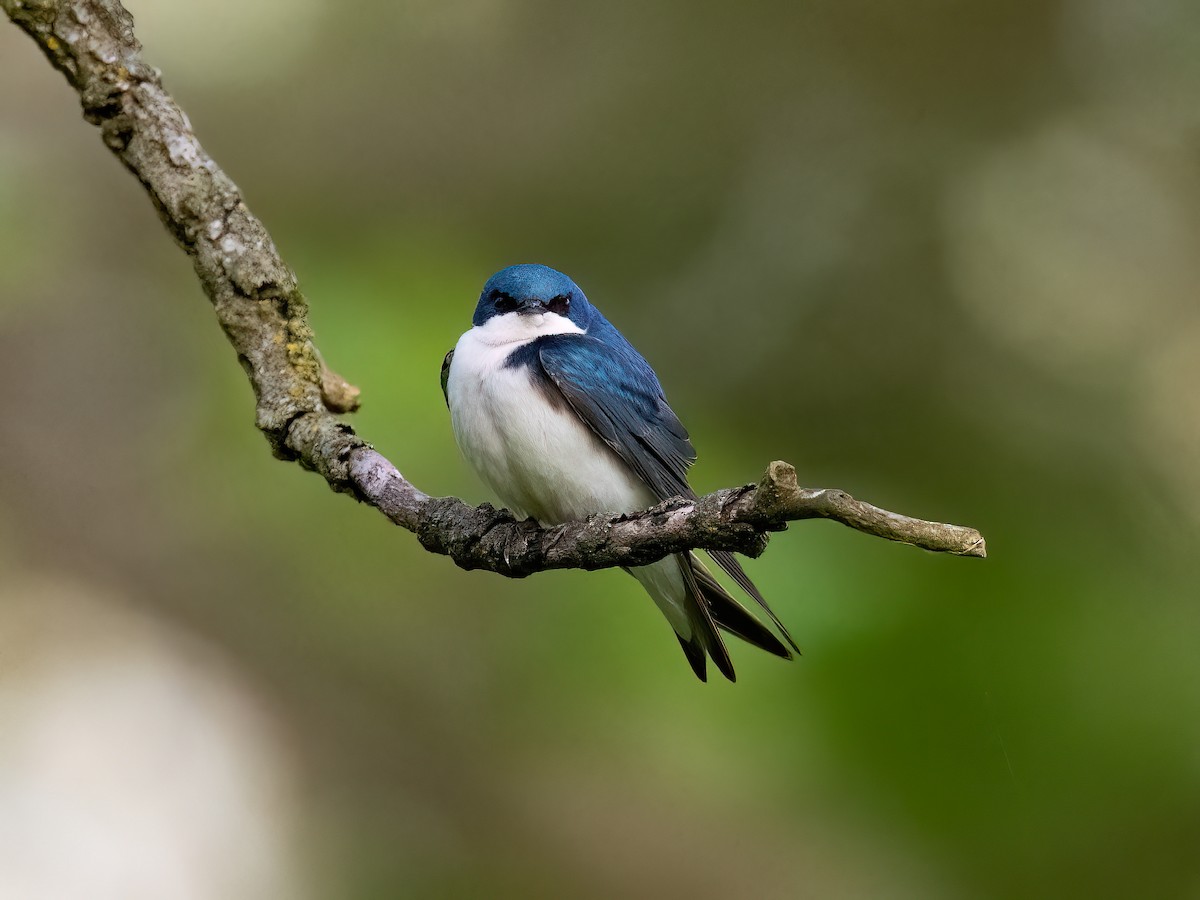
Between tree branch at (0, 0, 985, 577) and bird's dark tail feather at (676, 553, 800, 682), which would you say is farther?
bird's dark tail feather at (676, 553, 800, 682)

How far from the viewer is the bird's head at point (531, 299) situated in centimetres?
238

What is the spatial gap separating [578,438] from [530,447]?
105 mm

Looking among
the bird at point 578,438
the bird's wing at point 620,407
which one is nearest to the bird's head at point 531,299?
the bird at point 578,438

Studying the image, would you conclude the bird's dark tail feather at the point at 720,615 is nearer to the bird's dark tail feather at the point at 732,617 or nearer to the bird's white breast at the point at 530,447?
the bird's dark tail feather at the point at 732,617

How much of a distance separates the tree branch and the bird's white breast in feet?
0.72

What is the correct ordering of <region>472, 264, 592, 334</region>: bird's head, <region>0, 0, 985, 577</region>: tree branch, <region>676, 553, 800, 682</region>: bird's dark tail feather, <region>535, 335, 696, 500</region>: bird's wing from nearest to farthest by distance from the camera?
<region>0, 0, 985, 577</region>: tree branch, <region>676, 553, 800, 682</region>: bird's dark tail feather, <region>535, 335, 696, 500</region>: bird's wing, <region>472, 264, 592, 334</region>: bird's head

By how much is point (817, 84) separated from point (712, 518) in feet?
8.67

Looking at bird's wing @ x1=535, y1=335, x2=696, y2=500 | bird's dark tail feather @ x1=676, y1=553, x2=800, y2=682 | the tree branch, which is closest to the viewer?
the tree branch

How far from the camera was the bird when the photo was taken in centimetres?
215

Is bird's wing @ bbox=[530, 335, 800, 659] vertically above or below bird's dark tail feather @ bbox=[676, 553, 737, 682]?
above

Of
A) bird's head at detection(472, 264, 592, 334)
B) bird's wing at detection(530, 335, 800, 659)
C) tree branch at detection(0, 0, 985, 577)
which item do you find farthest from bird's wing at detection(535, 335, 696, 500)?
tree branch at detection(0, 0, 985, 577)

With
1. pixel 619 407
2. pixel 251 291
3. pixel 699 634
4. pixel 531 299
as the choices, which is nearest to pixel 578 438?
→ pixel 619 407

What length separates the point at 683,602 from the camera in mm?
2346

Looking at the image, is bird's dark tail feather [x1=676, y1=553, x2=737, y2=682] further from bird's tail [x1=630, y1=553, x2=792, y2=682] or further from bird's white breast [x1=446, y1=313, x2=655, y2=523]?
bird's white breast [x1=446, y1=313, x2=655, y2=523]
